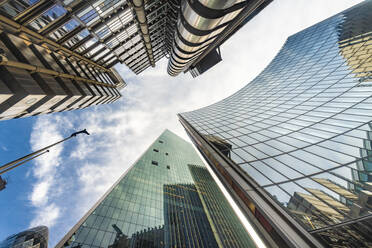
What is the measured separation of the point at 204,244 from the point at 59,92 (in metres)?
43.6

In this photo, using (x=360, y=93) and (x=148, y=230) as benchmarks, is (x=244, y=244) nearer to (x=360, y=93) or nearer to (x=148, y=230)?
(x=148, y=230)

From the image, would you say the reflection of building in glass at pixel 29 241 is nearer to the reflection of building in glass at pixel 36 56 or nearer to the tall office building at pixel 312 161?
the reflection of building in glass at pixel 36 56

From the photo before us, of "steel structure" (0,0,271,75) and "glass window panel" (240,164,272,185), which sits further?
"steel structure" (0,0,271,75)

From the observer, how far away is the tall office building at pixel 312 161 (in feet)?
18.2

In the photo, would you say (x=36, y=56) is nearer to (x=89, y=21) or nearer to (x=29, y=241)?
(x=89, y=21)

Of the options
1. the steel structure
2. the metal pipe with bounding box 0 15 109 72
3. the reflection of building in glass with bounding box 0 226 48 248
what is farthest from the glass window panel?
the reflection of building in glass with bounding box 0 226 48 248

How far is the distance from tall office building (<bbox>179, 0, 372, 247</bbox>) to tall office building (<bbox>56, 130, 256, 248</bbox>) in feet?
77.9

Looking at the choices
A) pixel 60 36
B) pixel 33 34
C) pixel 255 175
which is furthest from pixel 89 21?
pixel 255 175

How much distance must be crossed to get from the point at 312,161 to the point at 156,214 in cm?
3365

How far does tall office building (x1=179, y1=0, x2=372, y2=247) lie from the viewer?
5535mm

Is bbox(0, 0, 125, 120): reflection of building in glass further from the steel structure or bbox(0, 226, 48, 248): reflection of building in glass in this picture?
bbox(0, 226, 48, 248): reflection of building in glass

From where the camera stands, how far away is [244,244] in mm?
40781

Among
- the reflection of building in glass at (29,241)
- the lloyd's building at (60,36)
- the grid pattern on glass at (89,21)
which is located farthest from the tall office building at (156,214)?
the reflection of building in glass at (29,241)

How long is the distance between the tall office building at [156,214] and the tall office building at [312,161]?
23743 mm
